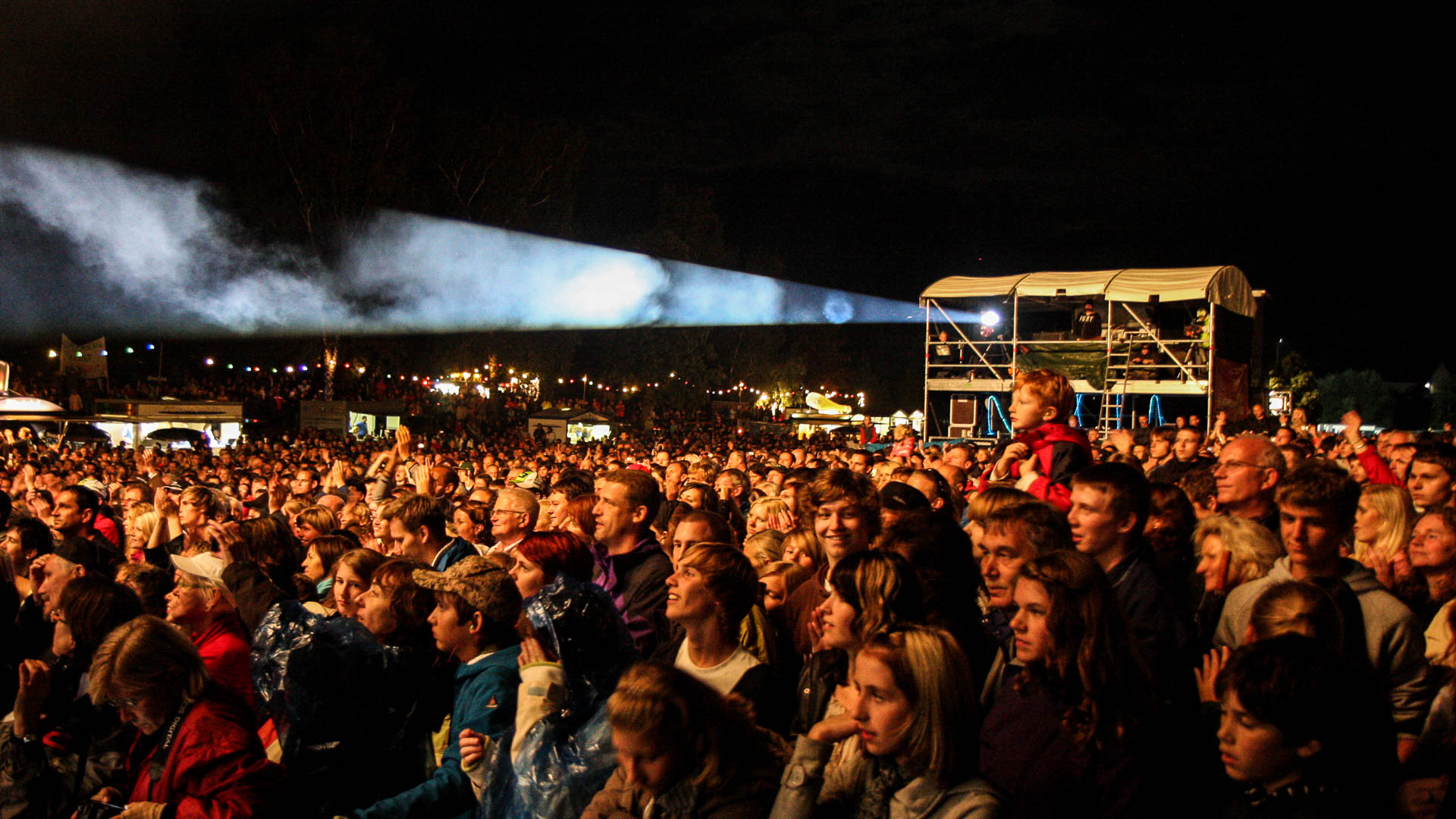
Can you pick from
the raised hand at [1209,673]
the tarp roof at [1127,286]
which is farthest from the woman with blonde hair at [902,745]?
the tarp roof at [1127,286]

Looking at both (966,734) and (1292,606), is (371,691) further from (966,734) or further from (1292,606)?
(1292,606)

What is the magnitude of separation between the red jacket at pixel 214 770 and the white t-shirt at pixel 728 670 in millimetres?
1136

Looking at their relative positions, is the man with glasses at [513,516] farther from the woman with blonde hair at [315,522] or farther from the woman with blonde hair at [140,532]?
the woman with blonde hair at [140,532]

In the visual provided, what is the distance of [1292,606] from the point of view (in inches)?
91.8

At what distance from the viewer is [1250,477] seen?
162 inches

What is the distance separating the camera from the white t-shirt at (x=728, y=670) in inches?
107

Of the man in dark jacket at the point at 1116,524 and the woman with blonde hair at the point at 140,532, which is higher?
the man in dark jacket at the point at 1116,524

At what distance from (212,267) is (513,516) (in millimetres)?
26872

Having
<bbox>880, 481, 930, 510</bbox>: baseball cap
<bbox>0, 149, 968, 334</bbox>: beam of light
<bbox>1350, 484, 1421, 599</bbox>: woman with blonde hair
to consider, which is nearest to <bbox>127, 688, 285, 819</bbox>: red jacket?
<bbox>880, 481, 930, 510</bbox>: baseball cap

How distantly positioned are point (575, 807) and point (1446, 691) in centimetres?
229

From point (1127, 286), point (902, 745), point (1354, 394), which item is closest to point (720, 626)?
point (902, 745)

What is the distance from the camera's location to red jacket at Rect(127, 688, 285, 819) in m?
2.47

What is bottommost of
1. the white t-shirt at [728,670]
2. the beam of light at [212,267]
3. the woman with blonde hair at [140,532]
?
the woman with blonde hair at [140,532]

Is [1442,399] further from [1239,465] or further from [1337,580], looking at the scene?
[1337,580]
